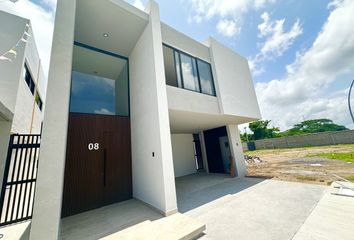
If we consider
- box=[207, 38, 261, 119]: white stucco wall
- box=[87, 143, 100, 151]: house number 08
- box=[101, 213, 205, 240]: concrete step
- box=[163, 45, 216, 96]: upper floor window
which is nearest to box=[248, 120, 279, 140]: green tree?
box=[207, 38, 261, 119]: white stucco wall

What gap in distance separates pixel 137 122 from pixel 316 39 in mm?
10742

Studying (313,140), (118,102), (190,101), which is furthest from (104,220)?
(313,140)

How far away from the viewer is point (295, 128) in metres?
41.3

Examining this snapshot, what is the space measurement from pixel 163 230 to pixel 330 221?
358 cm

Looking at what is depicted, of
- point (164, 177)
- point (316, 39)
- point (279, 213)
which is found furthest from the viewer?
point (316, 39)

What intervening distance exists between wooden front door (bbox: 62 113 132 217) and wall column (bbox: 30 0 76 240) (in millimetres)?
1641

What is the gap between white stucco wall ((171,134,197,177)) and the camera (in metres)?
9.73

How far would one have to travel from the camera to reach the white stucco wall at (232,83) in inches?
265

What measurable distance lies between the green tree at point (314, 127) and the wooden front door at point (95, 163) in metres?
46.8

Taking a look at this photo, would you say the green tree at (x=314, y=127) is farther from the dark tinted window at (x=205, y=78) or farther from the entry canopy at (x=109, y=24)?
the entry canopy at (x=109, y=24)

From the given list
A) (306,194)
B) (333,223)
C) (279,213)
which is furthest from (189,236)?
(306,194)

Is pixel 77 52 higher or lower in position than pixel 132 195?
higher

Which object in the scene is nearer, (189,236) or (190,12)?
(189,236)

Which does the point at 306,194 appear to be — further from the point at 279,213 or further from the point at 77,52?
the point at 77,52
